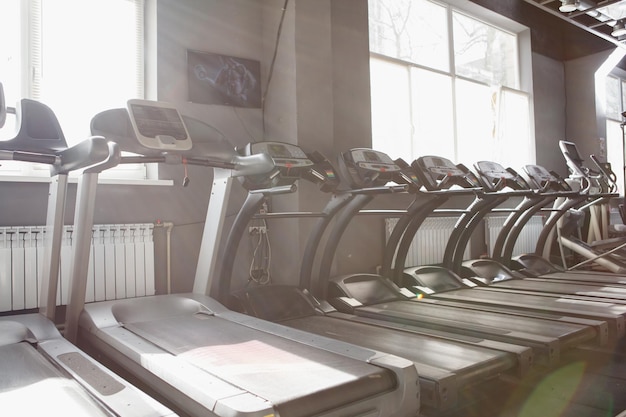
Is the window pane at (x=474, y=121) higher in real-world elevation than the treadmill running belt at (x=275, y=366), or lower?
higher

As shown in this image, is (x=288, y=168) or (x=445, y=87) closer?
(x=288, y=168)

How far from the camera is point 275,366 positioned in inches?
72.0

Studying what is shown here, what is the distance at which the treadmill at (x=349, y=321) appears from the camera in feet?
6.84

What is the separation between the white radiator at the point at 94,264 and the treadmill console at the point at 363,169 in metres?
1.46

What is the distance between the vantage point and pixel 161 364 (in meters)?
1.86

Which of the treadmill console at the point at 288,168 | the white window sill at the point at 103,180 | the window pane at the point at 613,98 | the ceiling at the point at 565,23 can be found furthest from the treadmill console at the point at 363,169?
the window pane at the point at 613,98

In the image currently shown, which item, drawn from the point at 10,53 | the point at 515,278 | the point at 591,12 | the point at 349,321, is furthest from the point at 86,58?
the point at 591,12

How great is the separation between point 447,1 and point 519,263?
130 inches

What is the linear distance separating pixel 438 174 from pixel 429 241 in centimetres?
138

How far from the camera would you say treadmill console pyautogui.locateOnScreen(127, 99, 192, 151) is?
2523 millimetres

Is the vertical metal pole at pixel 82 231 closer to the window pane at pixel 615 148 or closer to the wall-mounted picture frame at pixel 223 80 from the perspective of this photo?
the wall-mounted picture frame at pixel 223 80

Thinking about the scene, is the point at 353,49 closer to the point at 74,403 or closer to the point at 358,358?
the point at 358,358

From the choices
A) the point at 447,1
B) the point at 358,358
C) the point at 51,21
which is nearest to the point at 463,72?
the point at 447,1

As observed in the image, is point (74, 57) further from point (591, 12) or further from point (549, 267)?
point (591, 12)
